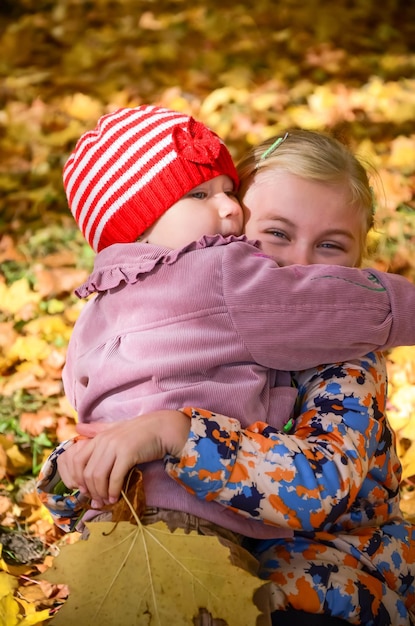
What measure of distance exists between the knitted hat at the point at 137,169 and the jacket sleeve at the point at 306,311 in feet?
0.89

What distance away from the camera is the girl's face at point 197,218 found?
1982 mm

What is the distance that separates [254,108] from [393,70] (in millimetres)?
1196

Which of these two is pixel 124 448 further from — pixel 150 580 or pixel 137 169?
pixel 137 169

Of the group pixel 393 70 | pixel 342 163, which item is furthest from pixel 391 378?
pixel 393 70

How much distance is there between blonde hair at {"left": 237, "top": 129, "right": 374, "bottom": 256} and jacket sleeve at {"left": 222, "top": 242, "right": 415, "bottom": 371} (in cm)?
37

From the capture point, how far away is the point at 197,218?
199 cm

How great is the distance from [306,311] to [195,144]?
55cm

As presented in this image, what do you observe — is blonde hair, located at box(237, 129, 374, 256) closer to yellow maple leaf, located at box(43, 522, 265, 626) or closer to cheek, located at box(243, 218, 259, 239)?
cheek, located at box(243, 218, 259, 239)

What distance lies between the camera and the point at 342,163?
2191 millimetres

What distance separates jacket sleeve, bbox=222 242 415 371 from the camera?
175cm

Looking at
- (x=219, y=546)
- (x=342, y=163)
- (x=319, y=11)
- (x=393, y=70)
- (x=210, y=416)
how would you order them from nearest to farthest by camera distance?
(x=219, y=546), (x=210, y=416), (x=342, y=163), (x=393, y=70), (x=319, y=11)

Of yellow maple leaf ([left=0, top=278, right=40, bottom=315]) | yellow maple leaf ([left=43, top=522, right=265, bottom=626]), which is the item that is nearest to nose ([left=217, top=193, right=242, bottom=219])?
yellow maple leaf ([left=43, top=522, right=265, bottom=626])

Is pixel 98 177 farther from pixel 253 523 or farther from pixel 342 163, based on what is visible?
pixel 253 523

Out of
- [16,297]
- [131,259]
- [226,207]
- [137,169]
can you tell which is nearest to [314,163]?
Answer: [226,207]
